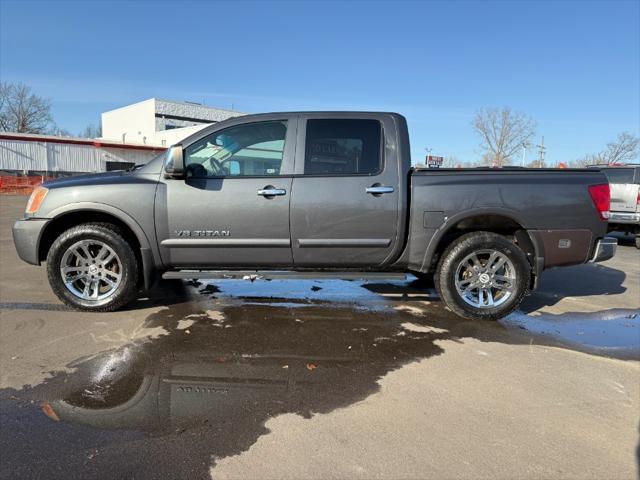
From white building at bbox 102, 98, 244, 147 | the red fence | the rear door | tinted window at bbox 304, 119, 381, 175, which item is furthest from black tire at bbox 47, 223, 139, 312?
white building at bbox 102, 98, 244, 147

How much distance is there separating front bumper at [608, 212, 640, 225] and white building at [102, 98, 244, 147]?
45487mm

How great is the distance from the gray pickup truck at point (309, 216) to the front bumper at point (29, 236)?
0.01 metres

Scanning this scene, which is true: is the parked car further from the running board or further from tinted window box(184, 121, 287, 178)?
tinted window box(184, 121, 287, 178)

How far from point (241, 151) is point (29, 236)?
2.29 metres

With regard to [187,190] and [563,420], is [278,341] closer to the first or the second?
[187,190]

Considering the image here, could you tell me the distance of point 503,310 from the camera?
441 cm

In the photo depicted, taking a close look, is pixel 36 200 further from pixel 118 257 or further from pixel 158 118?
pixel 158 118

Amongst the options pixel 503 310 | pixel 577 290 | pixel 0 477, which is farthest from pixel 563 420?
pixel 577 290

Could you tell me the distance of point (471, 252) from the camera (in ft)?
14.4

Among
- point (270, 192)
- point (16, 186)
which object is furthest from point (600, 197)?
point (16, 186)

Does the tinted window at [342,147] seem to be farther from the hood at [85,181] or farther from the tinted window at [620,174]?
the tinted window at [620,174]

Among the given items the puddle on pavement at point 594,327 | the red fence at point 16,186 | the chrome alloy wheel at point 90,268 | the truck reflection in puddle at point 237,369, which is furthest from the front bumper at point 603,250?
the red fence at point 16,186

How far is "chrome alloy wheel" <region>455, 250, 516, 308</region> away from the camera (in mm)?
4406

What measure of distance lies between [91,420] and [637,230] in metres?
12.2
